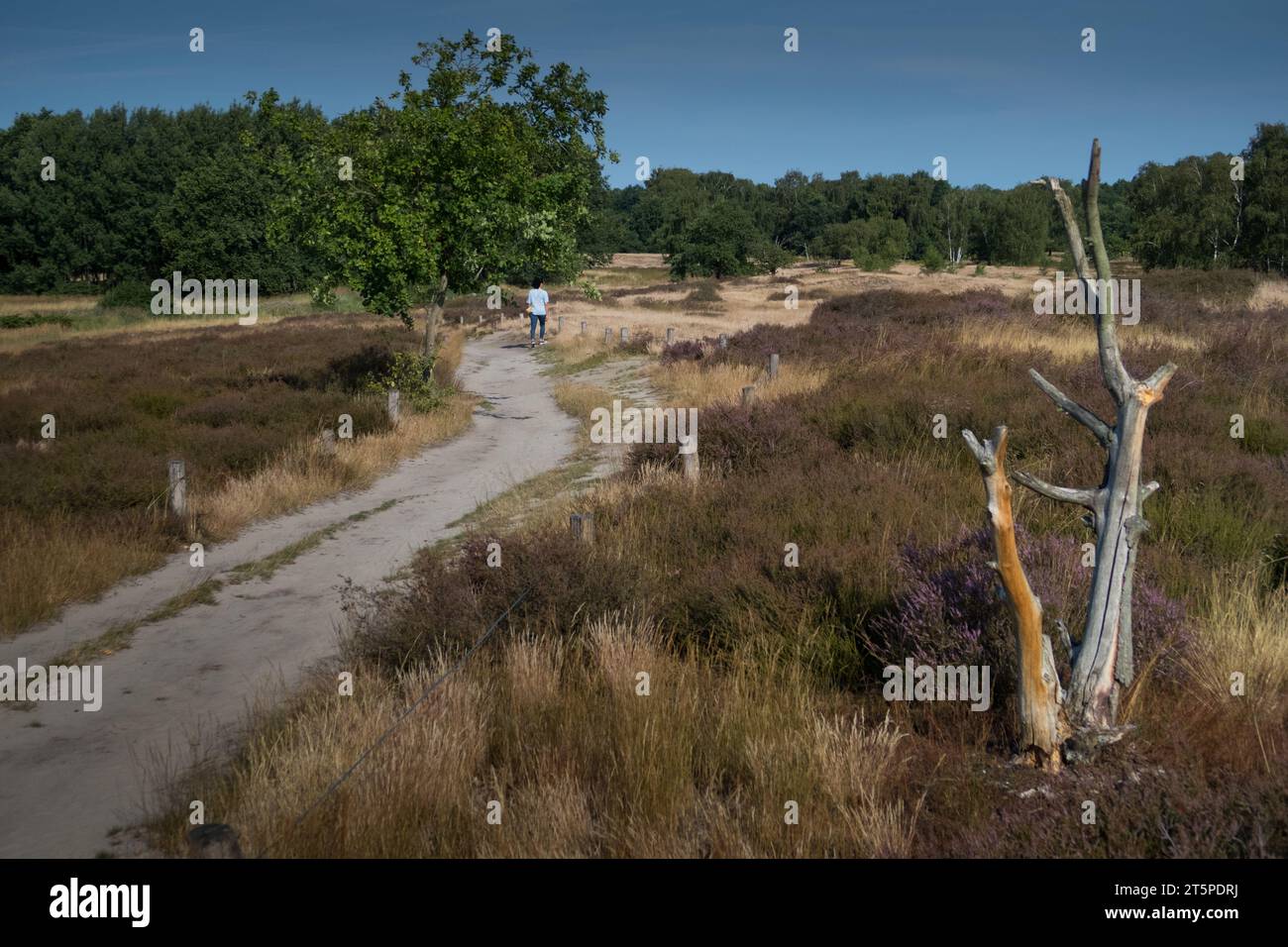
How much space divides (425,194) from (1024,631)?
1541 cm

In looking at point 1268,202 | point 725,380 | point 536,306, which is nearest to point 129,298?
point 536,306

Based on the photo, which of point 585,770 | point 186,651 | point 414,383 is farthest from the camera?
point 414,383

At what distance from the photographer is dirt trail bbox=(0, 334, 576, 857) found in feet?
17.5

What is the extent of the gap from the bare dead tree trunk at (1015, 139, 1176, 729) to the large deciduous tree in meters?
14.3

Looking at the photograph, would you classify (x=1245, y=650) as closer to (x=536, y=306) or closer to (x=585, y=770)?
(x=585, y=770)

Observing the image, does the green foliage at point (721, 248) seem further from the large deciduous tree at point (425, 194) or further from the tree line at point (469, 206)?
the large deciduous tree at point (425, 194)

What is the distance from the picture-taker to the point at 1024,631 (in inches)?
170

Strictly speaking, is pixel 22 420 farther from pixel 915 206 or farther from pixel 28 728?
pixel 915 206

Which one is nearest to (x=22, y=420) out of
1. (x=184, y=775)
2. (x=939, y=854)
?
(x=184, y=775)

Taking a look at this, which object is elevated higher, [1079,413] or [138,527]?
[1079,413]

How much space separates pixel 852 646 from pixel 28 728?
5.55 meters

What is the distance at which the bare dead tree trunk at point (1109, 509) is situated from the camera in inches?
170

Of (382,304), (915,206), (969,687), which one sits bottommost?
(969,687)

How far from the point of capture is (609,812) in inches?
171
